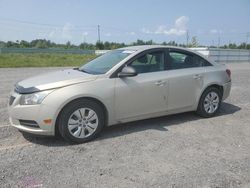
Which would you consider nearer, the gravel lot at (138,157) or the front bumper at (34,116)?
the gravel lot at (138,157)

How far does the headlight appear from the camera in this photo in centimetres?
470

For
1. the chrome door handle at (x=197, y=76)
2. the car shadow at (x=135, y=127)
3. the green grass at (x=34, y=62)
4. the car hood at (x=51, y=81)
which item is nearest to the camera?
the car hood at (x=51, y=81)

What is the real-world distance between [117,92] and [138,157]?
1.27 m

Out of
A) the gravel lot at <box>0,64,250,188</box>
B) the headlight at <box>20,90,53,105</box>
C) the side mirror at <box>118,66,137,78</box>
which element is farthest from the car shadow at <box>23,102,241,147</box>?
the side mirror at <box>118,66,137,78</box>

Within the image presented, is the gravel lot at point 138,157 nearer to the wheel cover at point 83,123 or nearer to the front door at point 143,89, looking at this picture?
the wheel cover at point 83,123

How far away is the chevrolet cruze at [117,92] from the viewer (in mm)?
4766

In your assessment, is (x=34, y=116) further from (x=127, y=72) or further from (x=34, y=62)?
(x=34, y=62)

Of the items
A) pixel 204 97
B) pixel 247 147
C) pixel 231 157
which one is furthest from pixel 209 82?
pixel 231 157

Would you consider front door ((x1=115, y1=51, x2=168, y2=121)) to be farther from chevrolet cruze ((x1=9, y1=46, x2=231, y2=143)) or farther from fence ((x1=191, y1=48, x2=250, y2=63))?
fence ((x1=191, y1=48, x2=250, y2=63))

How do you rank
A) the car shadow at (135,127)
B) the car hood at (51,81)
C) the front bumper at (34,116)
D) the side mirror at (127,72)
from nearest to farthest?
the front bumper at (34,116) < the car hood at (51,81) < the car shadow at (135,127) < the side mirror at (127,72)

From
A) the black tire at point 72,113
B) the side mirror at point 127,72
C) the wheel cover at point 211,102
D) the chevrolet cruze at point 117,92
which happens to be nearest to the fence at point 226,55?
the wheel cover at point 211,102

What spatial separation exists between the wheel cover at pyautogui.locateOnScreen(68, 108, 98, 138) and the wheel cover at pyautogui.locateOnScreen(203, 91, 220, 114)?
263 centimetres

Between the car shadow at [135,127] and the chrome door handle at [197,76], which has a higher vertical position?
the chrome door handle at [197,76]

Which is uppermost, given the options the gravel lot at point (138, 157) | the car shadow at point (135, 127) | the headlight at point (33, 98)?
the headlight at point (33, 98)
